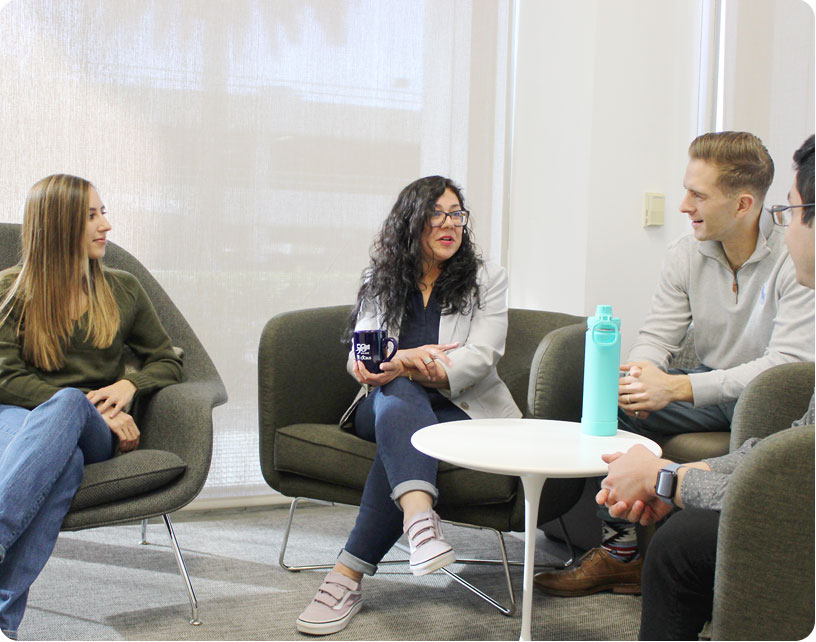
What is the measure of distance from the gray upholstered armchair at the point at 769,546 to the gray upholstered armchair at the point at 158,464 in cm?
131

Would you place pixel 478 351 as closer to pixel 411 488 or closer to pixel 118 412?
pixel 411 488

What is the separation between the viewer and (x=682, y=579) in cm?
132

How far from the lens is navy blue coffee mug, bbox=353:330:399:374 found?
82.8 inches

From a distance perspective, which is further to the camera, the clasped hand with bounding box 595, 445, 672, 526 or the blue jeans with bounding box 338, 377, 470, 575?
the blue jeans with bounding box 338, 377, 470, 575

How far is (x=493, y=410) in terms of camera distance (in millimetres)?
2332

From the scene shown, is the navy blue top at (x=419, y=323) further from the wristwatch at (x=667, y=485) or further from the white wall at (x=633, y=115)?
the wristwatch at (x=667, y=485)

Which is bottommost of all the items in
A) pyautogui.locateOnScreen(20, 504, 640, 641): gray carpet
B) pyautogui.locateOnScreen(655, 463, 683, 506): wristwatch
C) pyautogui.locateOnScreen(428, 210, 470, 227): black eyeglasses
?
pyautogui.locateOnScreen(20, 504, 640, 641): gray carpet

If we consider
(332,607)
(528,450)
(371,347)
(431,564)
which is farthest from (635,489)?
(332,607)

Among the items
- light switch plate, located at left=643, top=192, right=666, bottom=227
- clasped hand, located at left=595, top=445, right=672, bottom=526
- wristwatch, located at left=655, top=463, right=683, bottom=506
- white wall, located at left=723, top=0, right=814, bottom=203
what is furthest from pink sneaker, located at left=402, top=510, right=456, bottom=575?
white wall, located at left=723, top=0, right=814, bottom=203

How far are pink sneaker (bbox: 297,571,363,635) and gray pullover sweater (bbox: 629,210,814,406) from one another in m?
1.04

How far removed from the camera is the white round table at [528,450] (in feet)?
5.13

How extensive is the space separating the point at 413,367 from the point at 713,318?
89 centimetres

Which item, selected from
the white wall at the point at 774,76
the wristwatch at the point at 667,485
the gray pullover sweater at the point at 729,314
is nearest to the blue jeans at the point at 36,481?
the wristwatch at the point at 667,485

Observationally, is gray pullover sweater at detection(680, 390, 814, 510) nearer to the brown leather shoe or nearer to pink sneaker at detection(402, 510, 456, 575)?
pink sneaker at detection(402, 510, 456, 575)
